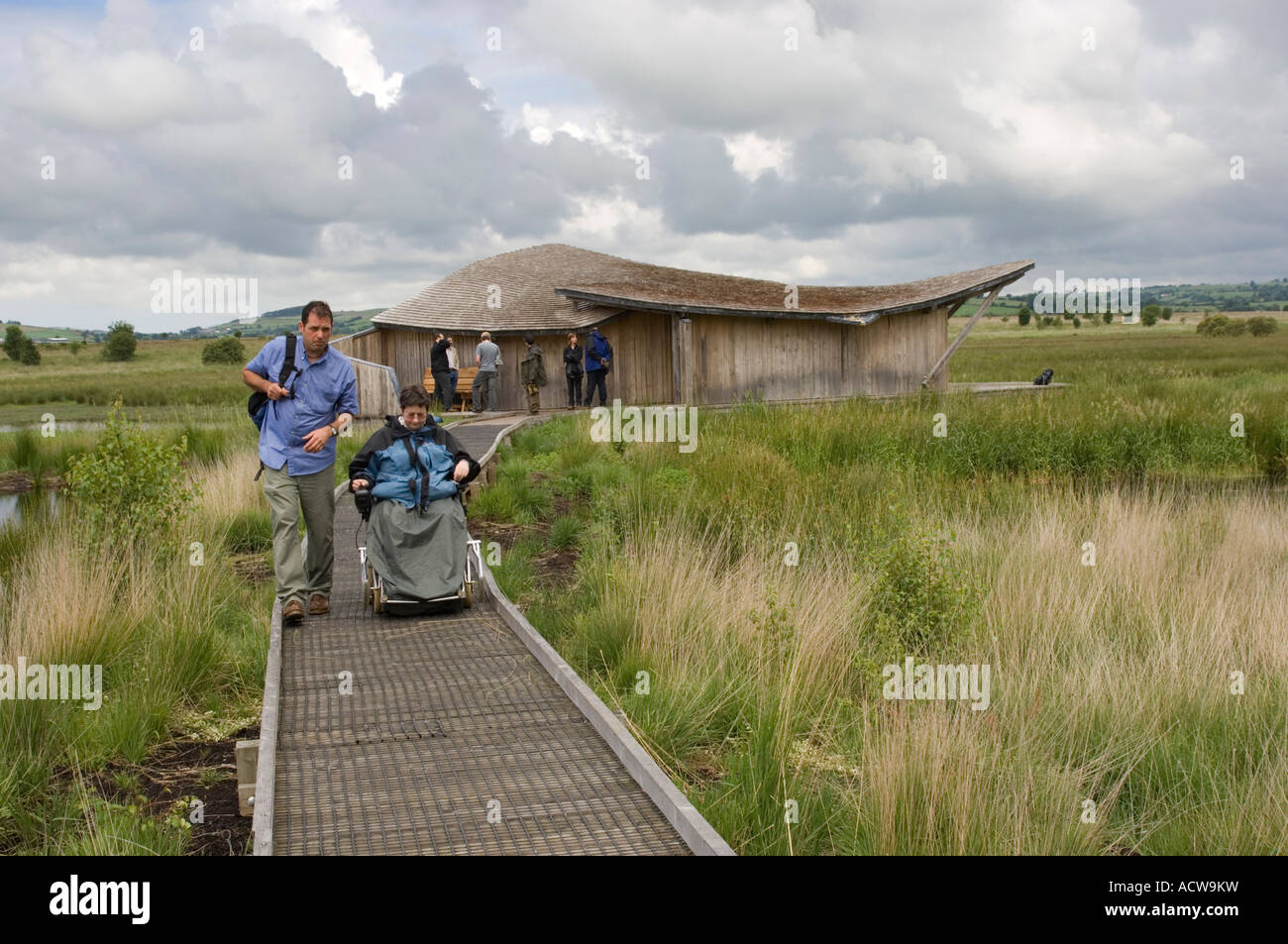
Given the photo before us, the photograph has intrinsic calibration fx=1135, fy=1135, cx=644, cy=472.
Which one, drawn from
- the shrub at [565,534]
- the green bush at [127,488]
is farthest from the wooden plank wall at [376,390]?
the green bush at [127,488]

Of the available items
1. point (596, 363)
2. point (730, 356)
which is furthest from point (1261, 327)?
point (596, 363)

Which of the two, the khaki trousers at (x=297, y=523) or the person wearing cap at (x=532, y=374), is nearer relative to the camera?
the khaki trousers at (x=297, y=523)

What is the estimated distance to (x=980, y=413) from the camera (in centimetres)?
2094

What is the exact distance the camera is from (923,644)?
8.09 meters

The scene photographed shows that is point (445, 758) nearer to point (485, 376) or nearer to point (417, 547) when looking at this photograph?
point (417, 547)

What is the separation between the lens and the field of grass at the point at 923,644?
570 cm

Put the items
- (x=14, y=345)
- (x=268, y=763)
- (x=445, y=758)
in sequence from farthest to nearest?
(x=14, y=345), (x=445, y=758), (x=268, y=763)

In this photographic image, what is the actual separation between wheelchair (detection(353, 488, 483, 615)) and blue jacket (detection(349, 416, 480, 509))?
13 centimetres

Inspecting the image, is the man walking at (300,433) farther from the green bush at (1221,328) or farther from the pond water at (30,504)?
the green bush at (1221,328)

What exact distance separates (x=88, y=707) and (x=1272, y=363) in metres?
47.8

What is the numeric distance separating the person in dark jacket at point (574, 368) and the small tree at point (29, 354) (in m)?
55.9

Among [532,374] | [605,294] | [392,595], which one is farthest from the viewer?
[605,294]

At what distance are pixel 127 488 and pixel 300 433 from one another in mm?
3664

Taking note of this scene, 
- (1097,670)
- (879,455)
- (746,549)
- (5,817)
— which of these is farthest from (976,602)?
(879,455)
